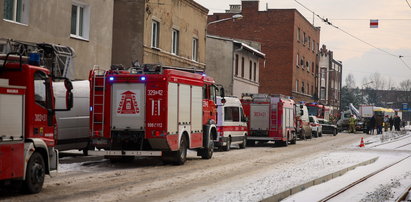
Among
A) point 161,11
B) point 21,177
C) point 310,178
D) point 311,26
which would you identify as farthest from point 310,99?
point 21,177

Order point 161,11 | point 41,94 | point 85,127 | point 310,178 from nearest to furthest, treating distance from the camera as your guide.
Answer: point 41,94, point 310,178, point 85,127, point 161,11

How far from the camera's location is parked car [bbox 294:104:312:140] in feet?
124

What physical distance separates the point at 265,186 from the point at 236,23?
5101 centimetres

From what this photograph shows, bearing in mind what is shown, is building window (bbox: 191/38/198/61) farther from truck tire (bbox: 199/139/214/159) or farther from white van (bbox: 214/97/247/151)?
truck tire (bbox: 199/139/214/159)

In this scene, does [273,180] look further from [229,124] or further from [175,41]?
[175,41]

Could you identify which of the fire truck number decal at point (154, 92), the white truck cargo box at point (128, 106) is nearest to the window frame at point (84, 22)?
the white truck cargo box at point (128, 106)

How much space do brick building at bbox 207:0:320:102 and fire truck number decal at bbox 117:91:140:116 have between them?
44.0m

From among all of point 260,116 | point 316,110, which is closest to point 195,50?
point 260,116

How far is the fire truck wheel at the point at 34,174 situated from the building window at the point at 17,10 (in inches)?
391

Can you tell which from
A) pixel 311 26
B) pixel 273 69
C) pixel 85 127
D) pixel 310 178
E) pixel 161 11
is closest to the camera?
pixel 310 178

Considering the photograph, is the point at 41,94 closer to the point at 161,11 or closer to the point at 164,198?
the point at 164,198

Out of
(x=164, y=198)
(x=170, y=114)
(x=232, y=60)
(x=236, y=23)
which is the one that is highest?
(x=236, y=23)

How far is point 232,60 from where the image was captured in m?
44.1

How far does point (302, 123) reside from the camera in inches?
1563
